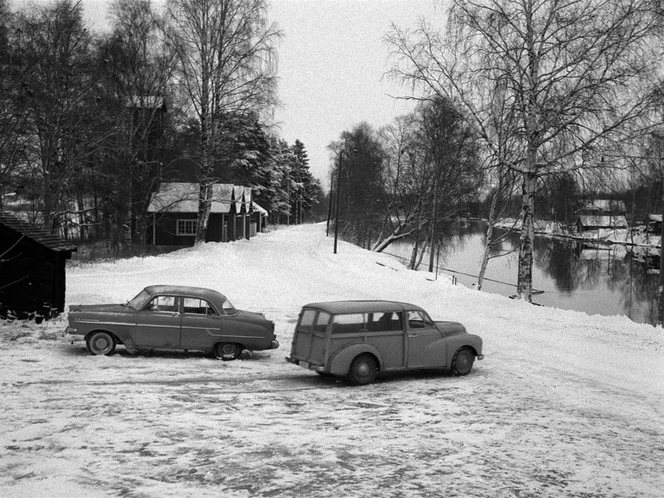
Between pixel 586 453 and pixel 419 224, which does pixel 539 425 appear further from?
pixel 419 224

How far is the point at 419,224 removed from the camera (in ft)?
158

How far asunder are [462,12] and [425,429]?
14765 millimetres

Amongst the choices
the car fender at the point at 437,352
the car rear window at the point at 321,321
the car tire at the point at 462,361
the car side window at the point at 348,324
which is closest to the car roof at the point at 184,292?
the car rear window at the point at 321,321

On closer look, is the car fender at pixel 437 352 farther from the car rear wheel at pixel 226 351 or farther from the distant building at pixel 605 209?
the distant building at pixel 605 209

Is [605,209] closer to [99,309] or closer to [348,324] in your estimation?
[348,324]

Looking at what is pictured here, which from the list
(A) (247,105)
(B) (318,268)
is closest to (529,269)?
(B) (318,268)

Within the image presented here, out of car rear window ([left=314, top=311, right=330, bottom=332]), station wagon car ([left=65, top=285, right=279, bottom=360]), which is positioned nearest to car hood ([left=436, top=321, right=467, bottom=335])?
car rear window ([left=314, top=311, right=330, bottom=332])

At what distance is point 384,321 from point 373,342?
483mm

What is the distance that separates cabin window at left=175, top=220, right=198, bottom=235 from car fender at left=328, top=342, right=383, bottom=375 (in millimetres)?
37069

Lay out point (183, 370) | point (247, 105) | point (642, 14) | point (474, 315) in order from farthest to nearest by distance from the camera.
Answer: point (247, 105), point (474, 315), point (642, 14), point (183, 370)

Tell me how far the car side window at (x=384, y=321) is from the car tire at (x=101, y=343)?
222 inches

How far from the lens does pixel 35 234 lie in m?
16.4

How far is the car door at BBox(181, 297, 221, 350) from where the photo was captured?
44.2ft

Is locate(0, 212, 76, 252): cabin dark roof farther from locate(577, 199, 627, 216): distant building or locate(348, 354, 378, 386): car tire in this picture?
locate(577, 199, 627, 216): distant building
